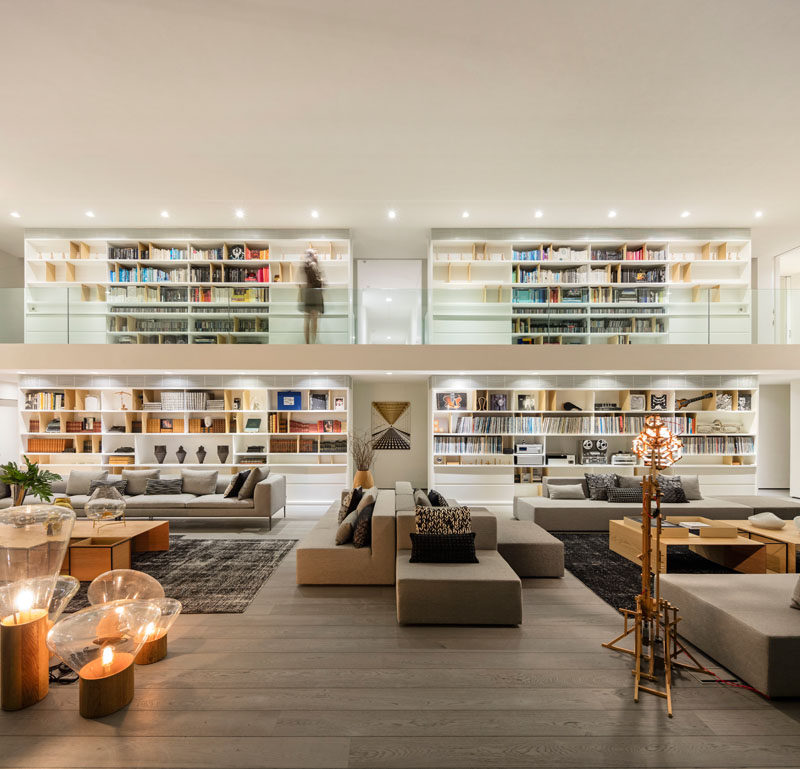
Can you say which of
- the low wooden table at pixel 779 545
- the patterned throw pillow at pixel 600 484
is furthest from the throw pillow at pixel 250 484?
the low wooden table at pixel 779 545

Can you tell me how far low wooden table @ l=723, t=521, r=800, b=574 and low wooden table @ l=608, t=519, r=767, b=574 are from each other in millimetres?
67

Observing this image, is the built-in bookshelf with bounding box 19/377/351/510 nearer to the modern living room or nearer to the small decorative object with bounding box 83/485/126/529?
the modern living room

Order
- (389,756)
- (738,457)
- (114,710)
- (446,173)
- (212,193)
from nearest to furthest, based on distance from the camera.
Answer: (389,756) → (114,710) → (446,173) → (212,193) → (738,457)

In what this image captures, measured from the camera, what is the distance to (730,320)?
725cm

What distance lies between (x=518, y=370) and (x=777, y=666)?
16.2 feet

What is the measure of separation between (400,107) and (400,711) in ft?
16.6

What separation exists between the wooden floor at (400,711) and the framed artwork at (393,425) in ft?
23.0

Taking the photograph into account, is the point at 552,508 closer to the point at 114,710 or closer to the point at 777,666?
the point at 777,666

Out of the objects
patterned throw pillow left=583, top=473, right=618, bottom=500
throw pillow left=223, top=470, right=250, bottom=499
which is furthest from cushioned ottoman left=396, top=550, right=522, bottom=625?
throw pillow left=223, top=470, right=250, bottom=499

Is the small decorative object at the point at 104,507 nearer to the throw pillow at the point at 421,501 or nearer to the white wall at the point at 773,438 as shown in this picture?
the throw pillow at the point at 421,501

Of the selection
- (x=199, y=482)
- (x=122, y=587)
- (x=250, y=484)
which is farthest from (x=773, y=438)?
(x=122, y=587)

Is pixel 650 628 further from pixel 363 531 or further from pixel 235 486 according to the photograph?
pixel 235 486

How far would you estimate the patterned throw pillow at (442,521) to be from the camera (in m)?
4.18

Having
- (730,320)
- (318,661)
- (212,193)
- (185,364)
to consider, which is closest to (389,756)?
(318,661)
